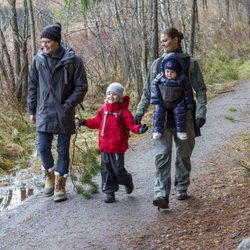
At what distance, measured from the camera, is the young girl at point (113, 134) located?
5957mm

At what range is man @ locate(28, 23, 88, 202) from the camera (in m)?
6.18

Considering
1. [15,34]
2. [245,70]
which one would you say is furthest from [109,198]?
[245,70]

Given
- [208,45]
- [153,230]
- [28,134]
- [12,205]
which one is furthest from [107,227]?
[208,45]

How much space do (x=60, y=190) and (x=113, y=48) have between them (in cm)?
975

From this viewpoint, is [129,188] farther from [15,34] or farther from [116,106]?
[15,34]

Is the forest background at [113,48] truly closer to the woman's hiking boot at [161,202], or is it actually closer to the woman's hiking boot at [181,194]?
the woman's hiking boot at [181,194]

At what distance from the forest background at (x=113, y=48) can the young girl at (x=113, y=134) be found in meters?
2.95

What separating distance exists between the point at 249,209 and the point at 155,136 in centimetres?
120

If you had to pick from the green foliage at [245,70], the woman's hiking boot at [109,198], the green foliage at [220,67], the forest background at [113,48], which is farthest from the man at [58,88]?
the green foliage at [245,70]

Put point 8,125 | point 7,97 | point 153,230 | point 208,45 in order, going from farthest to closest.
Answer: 1. point 208,45
2. point 7,97
3. point 8,125
4. point 153,230

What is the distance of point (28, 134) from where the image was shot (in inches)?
433

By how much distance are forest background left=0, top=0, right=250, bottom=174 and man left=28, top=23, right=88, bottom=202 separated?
2439 millimetres

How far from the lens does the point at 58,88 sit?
20.5 ft

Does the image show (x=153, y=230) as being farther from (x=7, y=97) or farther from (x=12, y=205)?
(x=7, y=97)
